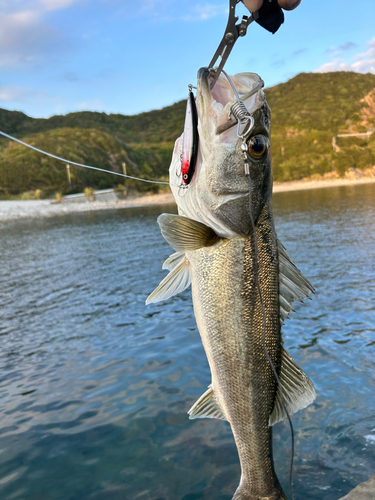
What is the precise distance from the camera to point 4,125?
16075 cm

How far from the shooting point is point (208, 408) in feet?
10.4

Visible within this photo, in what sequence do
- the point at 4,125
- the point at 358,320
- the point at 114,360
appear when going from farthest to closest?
the point at 4,125 → the point at 358,320 → the point at 114,360

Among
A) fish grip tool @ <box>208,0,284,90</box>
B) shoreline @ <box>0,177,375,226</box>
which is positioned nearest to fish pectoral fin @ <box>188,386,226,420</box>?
fish grip tool @ <box>208,0,284,90</box>

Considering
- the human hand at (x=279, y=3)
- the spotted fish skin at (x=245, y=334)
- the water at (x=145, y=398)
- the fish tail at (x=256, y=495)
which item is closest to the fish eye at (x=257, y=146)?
the spotted fish skin at (x=245, y=334)

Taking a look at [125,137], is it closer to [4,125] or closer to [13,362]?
[4,125]

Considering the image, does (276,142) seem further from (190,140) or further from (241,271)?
(241,271)

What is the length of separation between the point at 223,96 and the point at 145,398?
582 cm

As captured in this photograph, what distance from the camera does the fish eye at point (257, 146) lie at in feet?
8.70

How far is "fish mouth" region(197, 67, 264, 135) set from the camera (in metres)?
2.63

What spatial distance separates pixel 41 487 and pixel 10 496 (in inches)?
14.5

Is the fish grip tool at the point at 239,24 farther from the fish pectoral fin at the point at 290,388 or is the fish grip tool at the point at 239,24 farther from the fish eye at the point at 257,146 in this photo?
the fish pectoral fin at the point at 290,388

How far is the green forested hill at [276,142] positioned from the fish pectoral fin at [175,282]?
9184 cm

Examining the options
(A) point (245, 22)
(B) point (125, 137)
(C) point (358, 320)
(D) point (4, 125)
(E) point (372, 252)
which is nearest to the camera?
(A) point (245, 22)

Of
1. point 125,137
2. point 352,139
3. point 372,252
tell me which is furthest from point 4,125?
point 372,252
